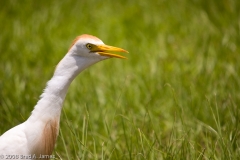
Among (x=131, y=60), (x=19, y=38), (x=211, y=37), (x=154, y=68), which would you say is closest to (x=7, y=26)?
(x=19, y=38)

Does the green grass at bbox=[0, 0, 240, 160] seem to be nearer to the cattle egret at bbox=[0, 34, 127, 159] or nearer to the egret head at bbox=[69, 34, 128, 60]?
the cattle egret at bbox=[0, 34, 127, 159]

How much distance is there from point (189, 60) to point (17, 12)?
96.0 inches

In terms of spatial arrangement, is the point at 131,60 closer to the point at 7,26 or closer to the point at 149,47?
the point at 149,47

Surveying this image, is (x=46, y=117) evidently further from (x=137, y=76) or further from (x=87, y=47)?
(x=137, y=76)

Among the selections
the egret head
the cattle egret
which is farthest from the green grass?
the egret head

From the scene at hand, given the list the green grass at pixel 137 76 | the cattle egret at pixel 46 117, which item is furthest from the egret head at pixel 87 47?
the green grass at pixel 137 76

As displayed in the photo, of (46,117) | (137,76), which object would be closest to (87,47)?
(46,117)

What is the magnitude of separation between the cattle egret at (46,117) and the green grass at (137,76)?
0.18 meters

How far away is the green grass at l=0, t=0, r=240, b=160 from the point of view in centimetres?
241

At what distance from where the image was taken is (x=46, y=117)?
1953 millimetres

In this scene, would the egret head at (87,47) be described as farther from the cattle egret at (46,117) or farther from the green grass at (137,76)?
the green grass at (137,76)

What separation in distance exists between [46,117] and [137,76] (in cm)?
199

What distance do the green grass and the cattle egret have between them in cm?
18

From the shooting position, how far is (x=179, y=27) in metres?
4.95
